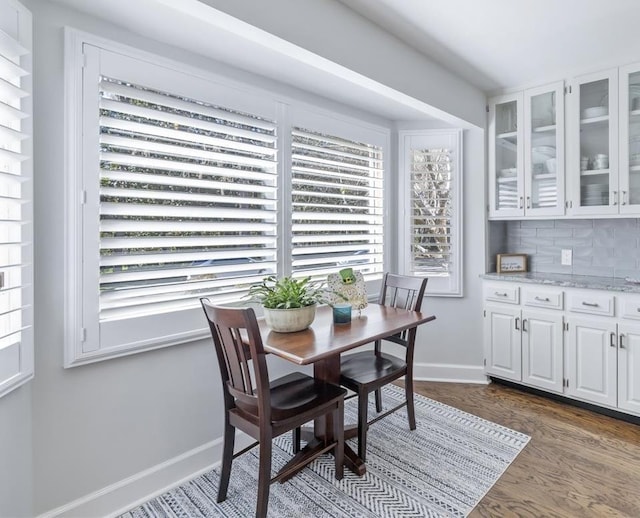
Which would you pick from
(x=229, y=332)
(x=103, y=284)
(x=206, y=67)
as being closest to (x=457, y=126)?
(x=206, y=67)

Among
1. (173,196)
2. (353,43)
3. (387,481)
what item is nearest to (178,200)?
(173,196)

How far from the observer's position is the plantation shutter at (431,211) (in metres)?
3.50

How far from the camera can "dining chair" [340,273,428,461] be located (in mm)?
2219

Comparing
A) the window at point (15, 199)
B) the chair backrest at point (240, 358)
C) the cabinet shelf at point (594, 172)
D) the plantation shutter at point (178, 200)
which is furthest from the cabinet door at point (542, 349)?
the window at point (15, 199)

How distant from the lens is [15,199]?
1.48 metres

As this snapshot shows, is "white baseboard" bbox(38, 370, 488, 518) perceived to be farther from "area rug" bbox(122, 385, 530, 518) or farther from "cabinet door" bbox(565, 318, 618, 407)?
"cabinet door" bbox(565, 318, 618, 407)

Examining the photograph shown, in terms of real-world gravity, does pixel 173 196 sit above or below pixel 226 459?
above

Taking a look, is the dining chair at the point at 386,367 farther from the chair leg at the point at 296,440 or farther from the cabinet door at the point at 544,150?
the cabinet door at the point at 544,150

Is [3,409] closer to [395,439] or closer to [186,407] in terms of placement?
[186,407]

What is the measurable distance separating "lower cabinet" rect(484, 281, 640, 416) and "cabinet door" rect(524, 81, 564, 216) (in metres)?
0.70

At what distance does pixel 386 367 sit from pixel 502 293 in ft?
4.76

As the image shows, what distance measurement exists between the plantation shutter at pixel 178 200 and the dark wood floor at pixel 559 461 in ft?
6.13

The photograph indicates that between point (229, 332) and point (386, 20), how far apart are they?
1.88 meters

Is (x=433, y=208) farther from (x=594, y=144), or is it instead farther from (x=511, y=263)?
(x=594, y=144)
